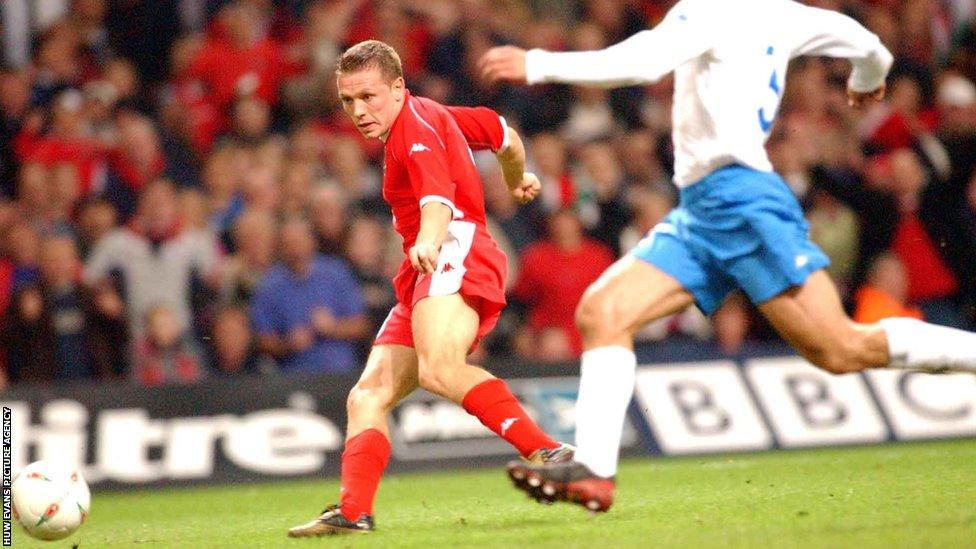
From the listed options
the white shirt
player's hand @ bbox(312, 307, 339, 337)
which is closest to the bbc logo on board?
player's hand @ bbox(312, 307, 339, 337)

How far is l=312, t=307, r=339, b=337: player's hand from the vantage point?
10.6 metres

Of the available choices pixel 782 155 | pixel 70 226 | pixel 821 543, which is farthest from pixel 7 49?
pixel 821 543

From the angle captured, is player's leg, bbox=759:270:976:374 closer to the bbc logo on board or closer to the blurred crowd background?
the bbc logo on board

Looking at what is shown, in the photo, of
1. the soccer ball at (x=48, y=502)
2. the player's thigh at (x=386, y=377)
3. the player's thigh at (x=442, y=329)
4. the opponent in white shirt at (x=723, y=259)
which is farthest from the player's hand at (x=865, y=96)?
the soccer ball at (x=48, y=502)

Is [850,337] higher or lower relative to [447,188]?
lower

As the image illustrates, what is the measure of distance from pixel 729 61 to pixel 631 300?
0.93 m

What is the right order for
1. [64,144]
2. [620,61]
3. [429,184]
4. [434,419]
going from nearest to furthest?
[620,61], [429,184], [434,419], [64,144]

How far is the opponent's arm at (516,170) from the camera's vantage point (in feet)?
19.9

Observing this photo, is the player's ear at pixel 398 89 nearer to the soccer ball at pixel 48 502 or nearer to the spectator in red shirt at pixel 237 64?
the soccer ball at pixel 48 502

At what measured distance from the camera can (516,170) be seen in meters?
6.09

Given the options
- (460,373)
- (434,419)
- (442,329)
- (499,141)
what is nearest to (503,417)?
(460,373)

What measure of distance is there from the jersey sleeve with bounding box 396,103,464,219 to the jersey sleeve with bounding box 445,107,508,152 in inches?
10.2

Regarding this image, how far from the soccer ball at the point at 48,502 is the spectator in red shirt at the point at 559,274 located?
549 cm

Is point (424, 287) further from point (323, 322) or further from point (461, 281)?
A: point (323, 322)
